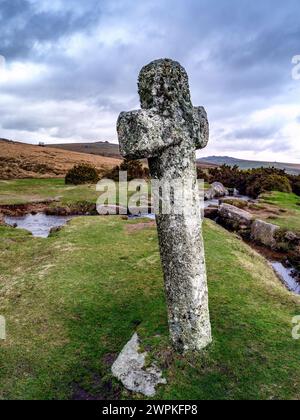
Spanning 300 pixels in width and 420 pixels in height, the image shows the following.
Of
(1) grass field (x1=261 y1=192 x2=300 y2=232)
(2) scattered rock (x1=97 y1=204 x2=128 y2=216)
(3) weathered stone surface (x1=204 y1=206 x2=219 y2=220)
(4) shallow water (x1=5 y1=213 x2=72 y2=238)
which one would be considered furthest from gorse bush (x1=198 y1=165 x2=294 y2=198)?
(4) shallow water (x1=5 y1=213 x2=72 y2=238)

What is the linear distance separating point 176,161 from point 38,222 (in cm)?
2635

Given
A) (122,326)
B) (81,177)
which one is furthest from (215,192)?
(122,326)

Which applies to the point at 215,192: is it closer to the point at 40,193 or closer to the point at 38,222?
the point at 40,193

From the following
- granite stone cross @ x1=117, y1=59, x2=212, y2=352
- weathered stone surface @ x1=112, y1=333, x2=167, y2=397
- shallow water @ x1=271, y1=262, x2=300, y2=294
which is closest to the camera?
granite stone cross @ x1=117, y1=59, x2=212, y2=352

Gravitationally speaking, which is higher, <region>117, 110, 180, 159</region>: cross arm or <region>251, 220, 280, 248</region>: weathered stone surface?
<region>117, 110, 180, 159</region>: cross arm

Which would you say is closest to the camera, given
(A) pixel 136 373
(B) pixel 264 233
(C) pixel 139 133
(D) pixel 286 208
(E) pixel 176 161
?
(C) pixel 139 133

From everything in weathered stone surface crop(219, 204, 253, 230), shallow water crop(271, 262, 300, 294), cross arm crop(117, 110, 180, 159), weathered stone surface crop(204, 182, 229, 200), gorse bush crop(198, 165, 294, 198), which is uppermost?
cross arm crop(117, 110, 180, 159)

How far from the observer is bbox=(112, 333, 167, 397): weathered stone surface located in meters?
8.38

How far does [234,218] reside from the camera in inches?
1273

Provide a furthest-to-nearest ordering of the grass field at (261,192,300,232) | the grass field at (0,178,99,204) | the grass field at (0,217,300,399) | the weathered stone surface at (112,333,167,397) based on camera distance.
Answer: the grass field at (0,178,99,204)
the grass field at (261,192,300,232)
the grass field at (0,217,300,399)
the weathered stone surface at (112,333,167,397)

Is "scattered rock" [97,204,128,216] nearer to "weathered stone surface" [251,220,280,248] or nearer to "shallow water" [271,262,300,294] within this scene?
"weathered stone surface" [251,220,280,248]

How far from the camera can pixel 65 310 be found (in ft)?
41.9
